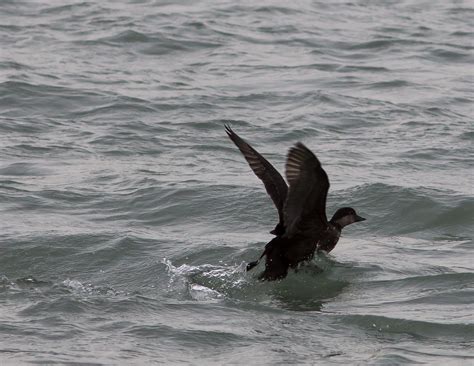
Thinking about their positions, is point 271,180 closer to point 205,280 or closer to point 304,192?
point 304,192

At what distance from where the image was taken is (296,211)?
852 centimetres

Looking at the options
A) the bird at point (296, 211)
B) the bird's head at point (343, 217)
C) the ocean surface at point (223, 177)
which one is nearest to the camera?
the ocean surface at point (223, 177)

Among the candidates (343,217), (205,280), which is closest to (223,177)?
(343,217)

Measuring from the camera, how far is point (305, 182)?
26.4 ft

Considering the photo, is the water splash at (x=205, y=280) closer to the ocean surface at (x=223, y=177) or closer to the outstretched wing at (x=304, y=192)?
the ocean surface at (x=223, y=177)

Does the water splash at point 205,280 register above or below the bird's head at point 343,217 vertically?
below

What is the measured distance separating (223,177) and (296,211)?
126 inches

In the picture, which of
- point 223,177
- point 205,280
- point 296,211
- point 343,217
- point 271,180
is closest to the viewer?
point 296,211

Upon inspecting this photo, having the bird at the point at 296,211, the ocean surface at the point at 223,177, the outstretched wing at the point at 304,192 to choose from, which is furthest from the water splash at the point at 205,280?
the outstretched wing at the point at 304,192

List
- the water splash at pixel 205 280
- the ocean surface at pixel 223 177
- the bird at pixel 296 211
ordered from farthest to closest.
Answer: the water splash at pixel 205 280 < the bird at pixel 296 211 < the ocean surface at pixel 223 177

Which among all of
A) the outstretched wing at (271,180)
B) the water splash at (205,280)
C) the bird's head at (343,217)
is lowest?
the water splash at (205,280)

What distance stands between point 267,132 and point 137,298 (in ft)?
16.7

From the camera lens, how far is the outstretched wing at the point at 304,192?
25.6 ft

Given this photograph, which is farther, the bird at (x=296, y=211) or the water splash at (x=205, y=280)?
the water splash at (x=205, y=280)
